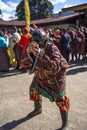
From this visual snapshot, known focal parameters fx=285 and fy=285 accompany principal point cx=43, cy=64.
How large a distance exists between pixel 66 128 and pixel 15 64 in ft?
23.4

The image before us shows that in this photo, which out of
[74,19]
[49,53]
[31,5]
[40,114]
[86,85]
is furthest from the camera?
[31,5]

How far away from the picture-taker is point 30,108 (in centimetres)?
575

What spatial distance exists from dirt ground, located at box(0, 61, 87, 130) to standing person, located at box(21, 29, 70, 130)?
0.47 metres

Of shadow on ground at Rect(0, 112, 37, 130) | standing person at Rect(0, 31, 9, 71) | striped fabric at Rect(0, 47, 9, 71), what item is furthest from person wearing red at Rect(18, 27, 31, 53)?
shadow on ground at Rect(0, 112, 37, 130)

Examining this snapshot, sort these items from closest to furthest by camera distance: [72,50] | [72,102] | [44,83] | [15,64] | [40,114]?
[44,83], [40,114], [72,102], [15,64], [72,50]

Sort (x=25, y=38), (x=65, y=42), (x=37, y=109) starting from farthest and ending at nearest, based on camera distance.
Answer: (x=65, y=42) < (x=25, y=38) < (x=37, y=109)

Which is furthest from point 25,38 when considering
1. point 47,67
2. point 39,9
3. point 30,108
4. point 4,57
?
point 39,9

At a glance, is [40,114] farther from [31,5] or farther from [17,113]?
[31,5]

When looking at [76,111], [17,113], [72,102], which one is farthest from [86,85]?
[17,113]

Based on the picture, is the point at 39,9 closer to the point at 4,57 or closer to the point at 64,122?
the point at 4,57

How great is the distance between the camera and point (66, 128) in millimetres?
4602

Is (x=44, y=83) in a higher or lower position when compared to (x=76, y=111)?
higher

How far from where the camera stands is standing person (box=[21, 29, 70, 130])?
4.06 meters

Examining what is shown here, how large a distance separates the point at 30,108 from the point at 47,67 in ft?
6.25
